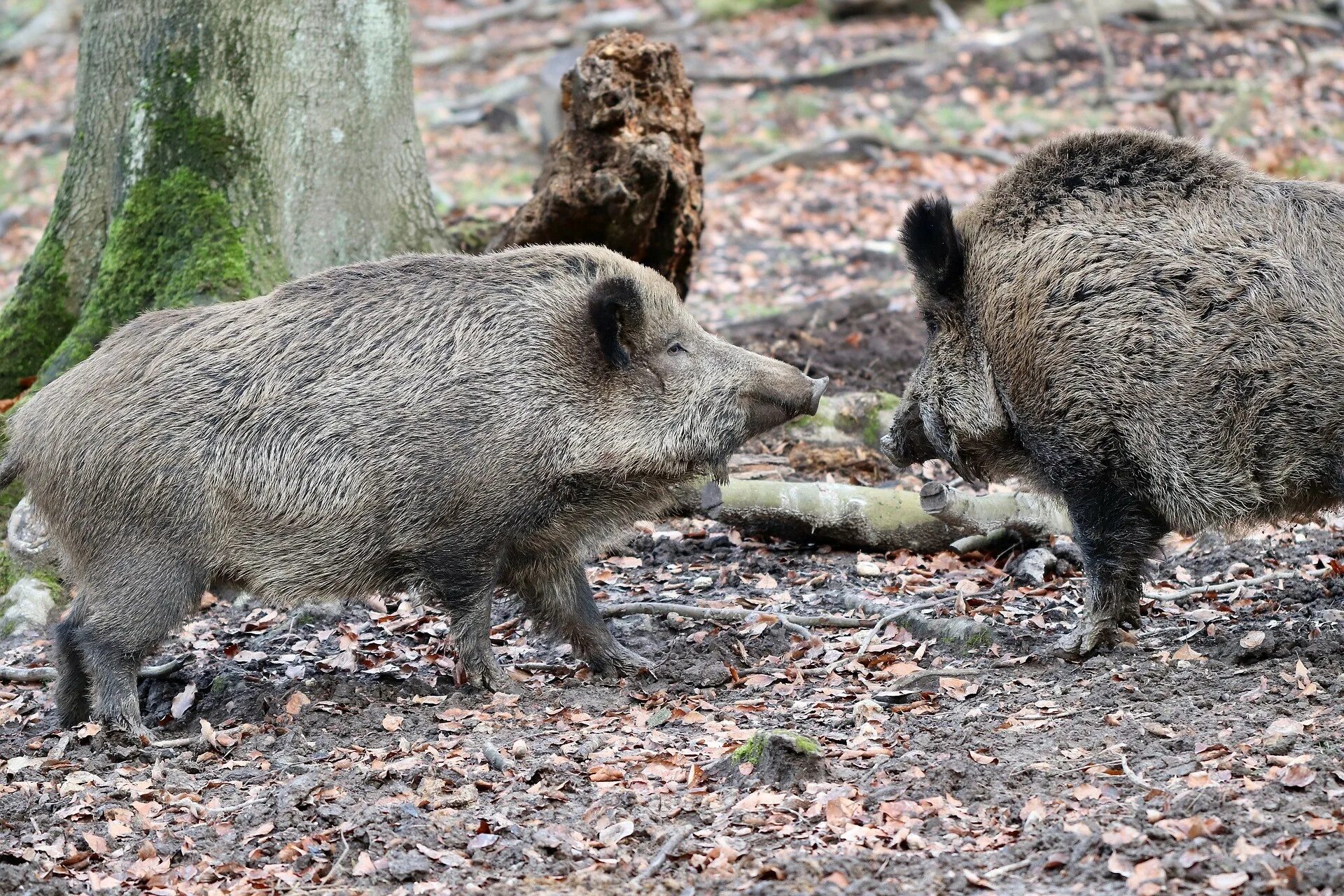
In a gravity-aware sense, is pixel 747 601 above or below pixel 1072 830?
below

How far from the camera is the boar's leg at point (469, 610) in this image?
636 cm

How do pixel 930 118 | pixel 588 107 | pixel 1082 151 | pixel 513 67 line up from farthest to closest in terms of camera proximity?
1. pixel 513 67
2. pixel 930 118
3. pixel 588 107
4. pixel 1082 151

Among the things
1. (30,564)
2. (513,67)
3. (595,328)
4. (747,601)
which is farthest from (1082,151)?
(513,67)

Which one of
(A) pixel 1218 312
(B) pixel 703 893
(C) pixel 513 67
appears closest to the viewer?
(B) pixel 703 893

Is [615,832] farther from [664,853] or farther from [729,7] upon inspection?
[729,7]

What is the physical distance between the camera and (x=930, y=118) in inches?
700

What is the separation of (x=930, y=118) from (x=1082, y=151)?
11819mm

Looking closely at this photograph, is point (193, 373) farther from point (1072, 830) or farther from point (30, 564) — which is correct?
point (1072, 830)

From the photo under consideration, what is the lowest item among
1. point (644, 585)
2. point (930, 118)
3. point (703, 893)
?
point (644, 585)

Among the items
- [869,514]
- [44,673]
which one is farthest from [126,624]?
[869,514]

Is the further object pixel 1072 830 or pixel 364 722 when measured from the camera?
pixel 364 722

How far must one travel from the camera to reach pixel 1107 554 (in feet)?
20.6

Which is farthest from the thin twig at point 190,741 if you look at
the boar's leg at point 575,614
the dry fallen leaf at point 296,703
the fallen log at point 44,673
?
the boar's leg at point 575,614

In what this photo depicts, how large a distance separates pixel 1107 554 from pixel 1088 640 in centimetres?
39
